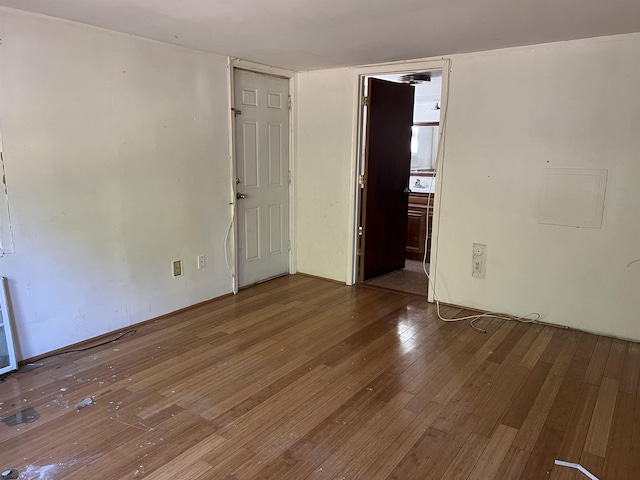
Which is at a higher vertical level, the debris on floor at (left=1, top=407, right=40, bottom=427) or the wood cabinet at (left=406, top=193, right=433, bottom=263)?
the wood cabinet at (left=406, top=193, right=433, bottom=263)

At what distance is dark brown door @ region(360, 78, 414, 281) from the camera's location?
440 cm

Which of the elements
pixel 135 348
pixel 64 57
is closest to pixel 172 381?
pixel 135 348

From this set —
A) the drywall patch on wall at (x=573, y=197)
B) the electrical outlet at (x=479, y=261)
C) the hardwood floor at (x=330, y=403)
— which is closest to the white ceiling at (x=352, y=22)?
the drywall patch on wall at (x=573, y=197)

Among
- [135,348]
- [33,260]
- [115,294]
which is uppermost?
[33,260]

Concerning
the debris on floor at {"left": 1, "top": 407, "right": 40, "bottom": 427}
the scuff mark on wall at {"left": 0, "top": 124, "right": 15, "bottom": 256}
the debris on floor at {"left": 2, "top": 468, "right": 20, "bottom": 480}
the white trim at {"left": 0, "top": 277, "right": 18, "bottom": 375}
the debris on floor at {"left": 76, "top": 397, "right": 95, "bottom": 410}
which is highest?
the scuff mark on wall at {"left": 0, "top": 124, "right": 15, "bottom": 256}

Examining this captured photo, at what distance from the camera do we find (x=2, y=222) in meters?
2.64

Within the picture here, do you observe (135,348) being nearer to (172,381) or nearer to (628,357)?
(172,381)

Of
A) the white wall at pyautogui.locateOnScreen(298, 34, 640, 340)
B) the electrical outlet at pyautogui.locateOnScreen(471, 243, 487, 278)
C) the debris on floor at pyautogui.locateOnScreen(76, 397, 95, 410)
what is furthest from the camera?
the electrical outlet at pyautogui.locateOnScreen(471, 243, 487, 278)

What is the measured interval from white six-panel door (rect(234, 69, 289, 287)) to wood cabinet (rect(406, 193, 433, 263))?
66.3 inches

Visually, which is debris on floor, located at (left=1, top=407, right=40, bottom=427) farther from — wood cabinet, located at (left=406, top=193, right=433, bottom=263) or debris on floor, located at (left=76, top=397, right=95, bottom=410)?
wood cabinet, located at (left=406, top=193, right=433, bottom=263)

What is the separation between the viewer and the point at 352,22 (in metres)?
2.72

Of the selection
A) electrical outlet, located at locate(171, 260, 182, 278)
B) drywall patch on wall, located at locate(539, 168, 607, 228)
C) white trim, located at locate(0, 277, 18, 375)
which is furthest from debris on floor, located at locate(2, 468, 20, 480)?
drywall patch on wall, located at locate(539, 168, 607, 228)

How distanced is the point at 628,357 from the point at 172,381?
2960 millimetres

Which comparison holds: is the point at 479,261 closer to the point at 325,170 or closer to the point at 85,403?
the point at 325,170
